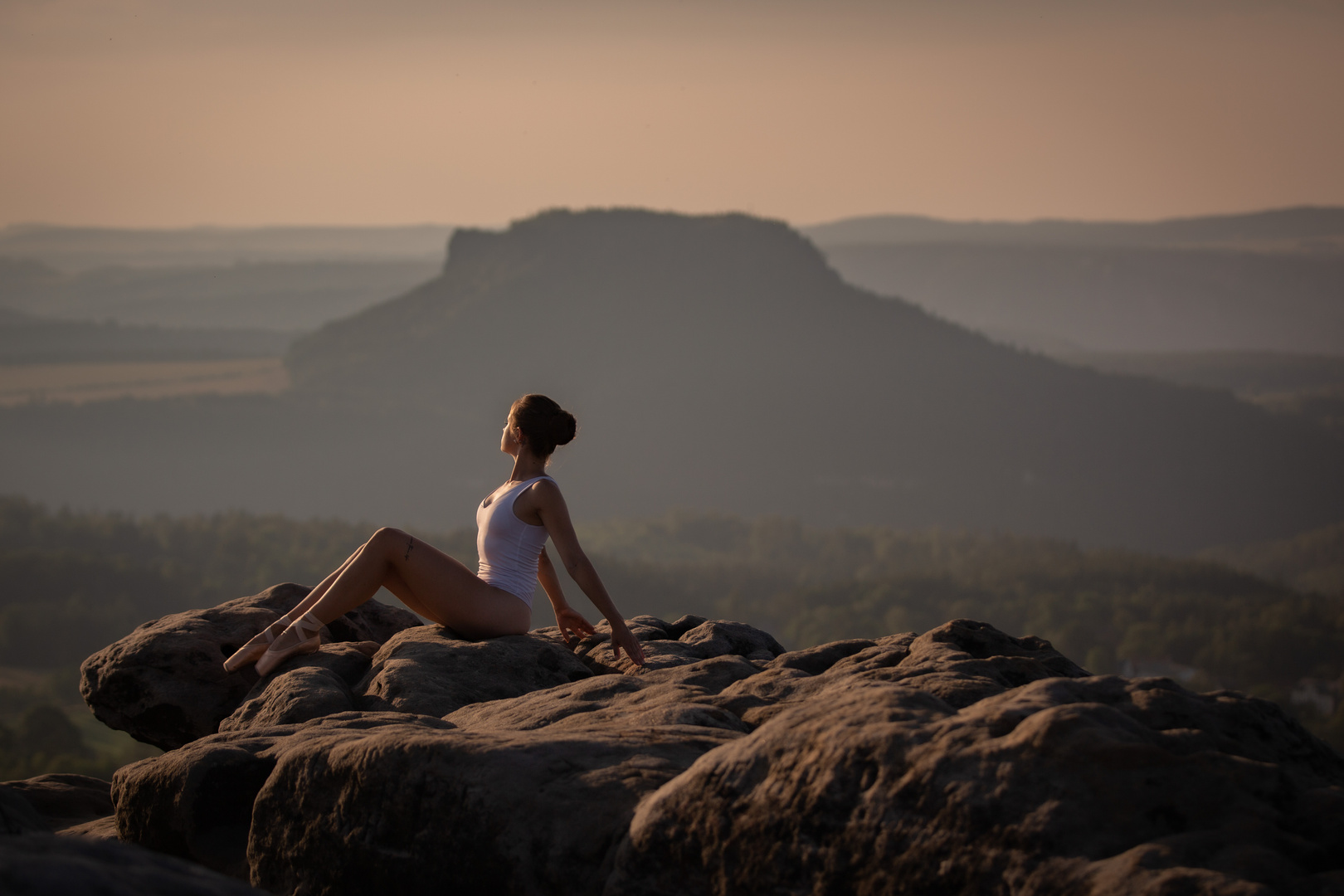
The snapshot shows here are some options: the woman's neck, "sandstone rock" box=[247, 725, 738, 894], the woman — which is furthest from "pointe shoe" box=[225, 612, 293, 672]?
"sandstone rock" box=[247, 725, 738, 894]

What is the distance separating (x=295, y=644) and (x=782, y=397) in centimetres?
14427

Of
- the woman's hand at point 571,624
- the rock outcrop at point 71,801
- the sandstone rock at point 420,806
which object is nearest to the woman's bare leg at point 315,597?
the woman's hand at point 571,624

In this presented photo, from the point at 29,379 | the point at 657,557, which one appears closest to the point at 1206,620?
the point at 657,557

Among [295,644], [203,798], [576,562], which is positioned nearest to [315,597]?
[295,644]

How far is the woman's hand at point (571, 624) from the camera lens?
22.6 ft

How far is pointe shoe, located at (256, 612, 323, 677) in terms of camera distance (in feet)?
21.3

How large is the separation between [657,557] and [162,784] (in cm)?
10179

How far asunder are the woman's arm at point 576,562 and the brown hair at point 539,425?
0.23 metres

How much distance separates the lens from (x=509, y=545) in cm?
659

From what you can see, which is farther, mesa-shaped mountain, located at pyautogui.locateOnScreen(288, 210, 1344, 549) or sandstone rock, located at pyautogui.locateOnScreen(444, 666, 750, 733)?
mesa-shaped mountain, located at pyautogui.locateOnScreen(288, 210, 1344, 549)

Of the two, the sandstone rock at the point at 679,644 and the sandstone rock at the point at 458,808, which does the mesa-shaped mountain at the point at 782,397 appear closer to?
the sandstone rock at the point at 679,644

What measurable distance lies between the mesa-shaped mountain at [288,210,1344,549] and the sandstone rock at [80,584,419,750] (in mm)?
126066

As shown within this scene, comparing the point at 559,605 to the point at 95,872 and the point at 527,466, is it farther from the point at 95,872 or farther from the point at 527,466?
the point at 95,872

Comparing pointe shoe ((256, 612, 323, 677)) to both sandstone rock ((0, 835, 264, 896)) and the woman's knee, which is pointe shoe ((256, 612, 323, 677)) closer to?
the woman's knee
